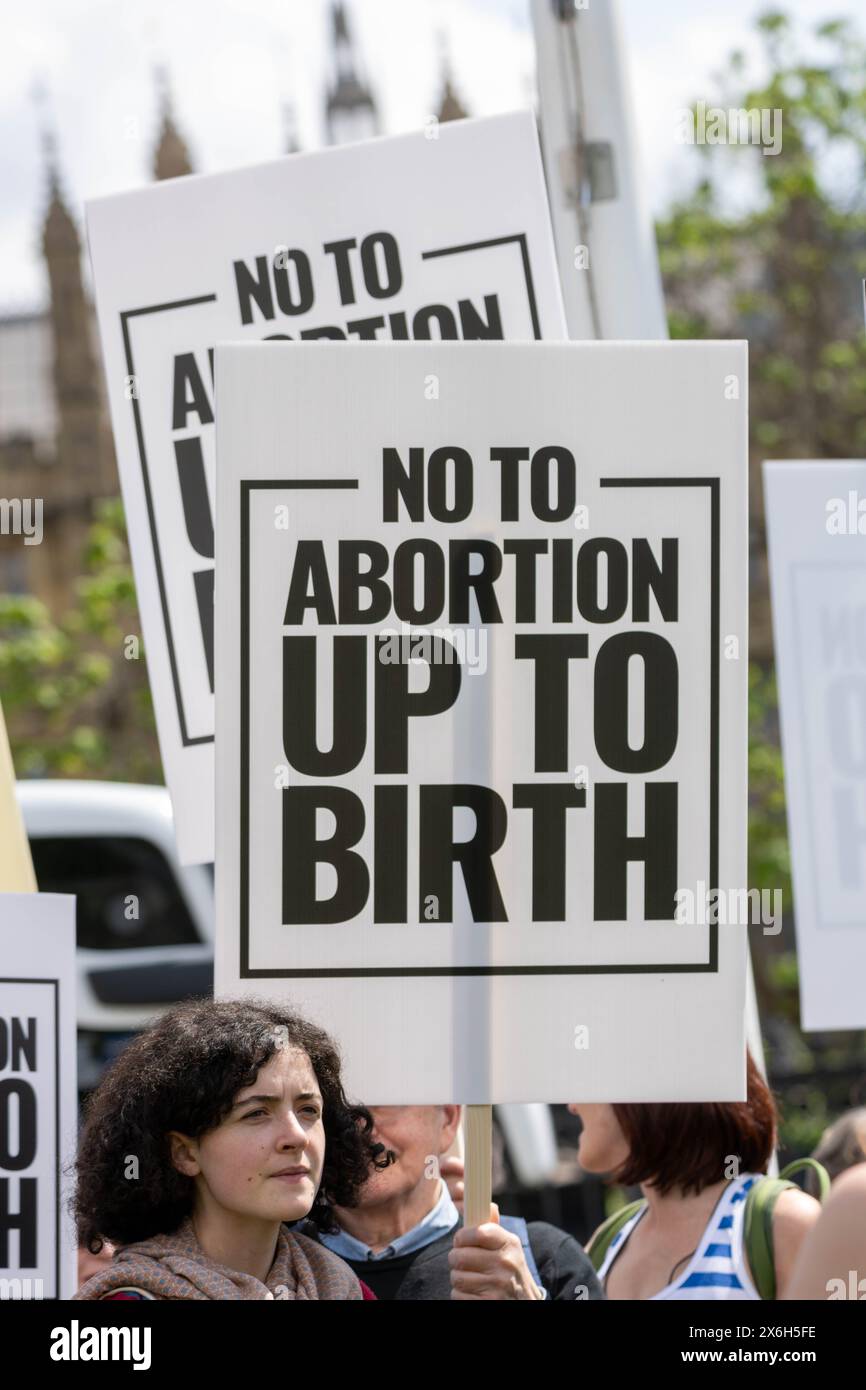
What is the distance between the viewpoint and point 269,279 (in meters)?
3.24

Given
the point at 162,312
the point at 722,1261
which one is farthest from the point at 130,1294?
the point at 162,312

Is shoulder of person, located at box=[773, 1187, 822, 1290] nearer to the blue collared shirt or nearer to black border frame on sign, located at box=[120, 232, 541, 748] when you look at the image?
the blue collared shirt

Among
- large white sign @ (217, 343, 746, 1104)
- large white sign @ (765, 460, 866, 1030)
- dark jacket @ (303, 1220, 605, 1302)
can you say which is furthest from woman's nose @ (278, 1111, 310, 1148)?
large white sign @ (765, 460, 866, 1030)

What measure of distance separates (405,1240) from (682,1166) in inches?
16.6

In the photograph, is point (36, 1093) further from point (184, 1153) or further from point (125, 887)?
point (125, 887)

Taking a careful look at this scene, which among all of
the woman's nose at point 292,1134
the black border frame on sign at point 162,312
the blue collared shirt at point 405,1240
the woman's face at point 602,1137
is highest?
the black border frame on sign at point 162,312

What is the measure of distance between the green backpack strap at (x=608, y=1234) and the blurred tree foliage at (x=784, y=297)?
10709 mm

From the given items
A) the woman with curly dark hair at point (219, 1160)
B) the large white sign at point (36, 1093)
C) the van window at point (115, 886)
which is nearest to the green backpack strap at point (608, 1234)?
the large white sign at point (36, 1093)

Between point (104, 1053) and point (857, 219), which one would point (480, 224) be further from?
point (857, 219)

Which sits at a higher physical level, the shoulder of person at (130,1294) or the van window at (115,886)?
the van window at (115,886)

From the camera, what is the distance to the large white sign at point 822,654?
3.41 meters

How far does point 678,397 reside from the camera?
2250 millimetres

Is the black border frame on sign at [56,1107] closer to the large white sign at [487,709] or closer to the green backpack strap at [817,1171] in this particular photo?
the large white sign at [487,709]
